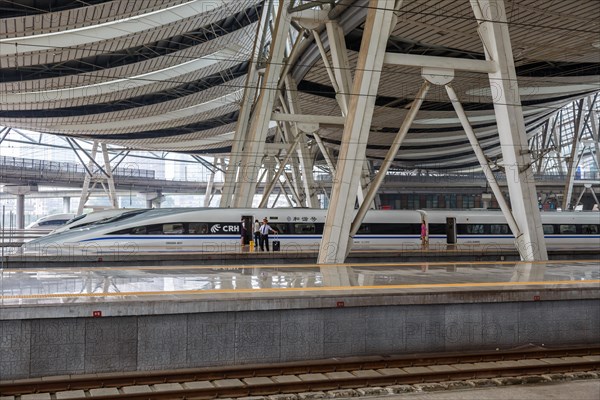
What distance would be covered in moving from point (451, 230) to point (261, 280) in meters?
18.0

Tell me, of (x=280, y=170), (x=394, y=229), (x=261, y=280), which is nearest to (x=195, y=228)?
(x=280, y=170)

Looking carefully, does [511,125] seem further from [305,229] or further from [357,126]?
[305,229]

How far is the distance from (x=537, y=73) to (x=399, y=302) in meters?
30.7

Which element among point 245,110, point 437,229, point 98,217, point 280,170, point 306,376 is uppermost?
point 245,110

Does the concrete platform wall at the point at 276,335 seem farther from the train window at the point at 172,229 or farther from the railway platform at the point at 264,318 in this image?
the train window at the point at 172,229

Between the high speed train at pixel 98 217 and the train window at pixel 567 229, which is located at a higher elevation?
the high speed train at pixel 98 217

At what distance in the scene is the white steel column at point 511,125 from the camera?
18.4m

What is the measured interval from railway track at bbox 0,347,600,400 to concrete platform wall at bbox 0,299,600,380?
346mm

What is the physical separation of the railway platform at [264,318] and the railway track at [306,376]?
16.3 inches

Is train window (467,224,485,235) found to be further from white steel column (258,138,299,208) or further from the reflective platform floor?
the reflective platform floor

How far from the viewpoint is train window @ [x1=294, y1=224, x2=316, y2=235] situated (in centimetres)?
2797

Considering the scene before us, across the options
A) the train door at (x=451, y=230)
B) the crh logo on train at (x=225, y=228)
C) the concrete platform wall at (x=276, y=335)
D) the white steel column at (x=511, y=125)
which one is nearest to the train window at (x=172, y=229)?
the crh logo on train at (x=225, y=228)

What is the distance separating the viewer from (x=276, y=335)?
10.6m

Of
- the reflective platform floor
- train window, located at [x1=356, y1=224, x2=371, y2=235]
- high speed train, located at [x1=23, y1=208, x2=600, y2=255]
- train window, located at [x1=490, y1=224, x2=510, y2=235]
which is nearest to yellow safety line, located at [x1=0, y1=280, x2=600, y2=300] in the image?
the reflective platform floor
